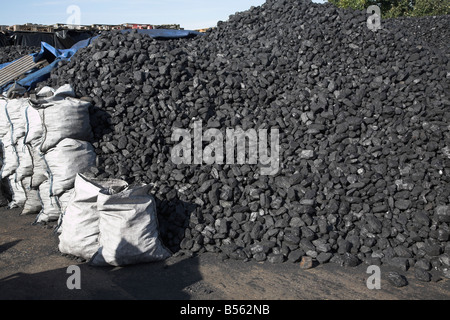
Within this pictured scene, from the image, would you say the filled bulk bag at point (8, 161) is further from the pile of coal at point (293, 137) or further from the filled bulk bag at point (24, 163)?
the pile of coal at point (293, 137)

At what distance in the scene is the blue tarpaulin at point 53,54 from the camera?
22.9 feet

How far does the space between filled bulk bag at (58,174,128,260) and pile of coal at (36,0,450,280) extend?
54 cm

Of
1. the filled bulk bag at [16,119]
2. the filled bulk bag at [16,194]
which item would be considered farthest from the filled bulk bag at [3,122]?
the filled bulk bag at [16,194]

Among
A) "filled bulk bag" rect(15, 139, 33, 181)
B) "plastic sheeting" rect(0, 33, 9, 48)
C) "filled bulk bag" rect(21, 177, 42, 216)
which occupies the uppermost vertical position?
"plastic sheeting" rect(0, 33, 9, 48)

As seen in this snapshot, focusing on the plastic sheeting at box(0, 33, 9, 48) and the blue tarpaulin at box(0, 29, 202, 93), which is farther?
the plastic sheeting at box(0, 33, 9, 48)

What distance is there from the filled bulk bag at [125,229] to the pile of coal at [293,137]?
46 centimetres

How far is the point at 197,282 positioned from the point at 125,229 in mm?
884

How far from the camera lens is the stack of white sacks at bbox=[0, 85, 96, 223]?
4.82 meters

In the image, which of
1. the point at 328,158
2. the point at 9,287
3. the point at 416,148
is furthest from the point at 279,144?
the point at 9,287

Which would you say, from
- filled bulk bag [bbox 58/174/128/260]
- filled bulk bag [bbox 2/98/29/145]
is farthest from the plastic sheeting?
filled bulk bag [bbox 58/174/128/260]

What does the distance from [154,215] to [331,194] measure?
2045 millimetres

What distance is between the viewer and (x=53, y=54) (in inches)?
317

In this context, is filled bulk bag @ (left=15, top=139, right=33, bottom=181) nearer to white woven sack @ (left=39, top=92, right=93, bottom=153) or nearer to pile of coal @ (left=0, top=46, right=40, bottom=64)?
white woven sack @ (left=39, top=92, right=93, bottom=153)
